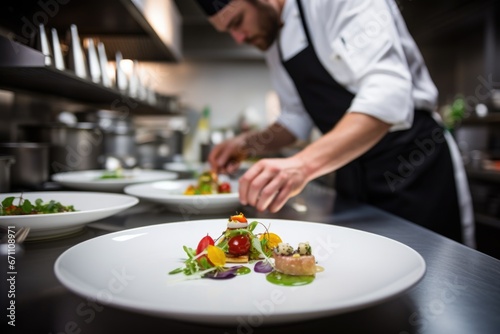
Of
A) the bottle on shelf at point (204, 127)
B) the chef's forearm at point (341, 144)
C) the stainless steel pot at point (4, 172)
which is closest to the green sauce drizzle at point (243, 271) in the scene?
the chef's forearm at point (341, 144)

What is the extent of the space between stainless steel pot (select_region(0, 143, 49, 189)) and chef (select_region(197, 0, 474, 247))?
79 cm

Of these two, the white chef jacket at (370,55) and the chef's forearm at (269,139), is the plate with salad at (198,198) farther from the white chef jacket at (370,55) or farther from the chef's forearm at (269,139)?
the chef's forearm at (269,139)

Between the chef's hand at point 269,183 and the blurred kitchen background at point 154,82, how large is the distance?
0.73 meters

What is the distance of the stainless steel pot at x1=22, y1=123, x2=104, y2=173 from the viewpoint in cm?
161

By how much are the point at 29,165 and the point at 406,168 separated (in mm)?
1358

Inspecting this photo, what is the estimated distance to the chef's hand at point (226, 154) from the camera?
191cm

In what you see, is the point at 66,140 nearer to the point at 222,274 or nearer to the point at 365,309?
the point at 222,274

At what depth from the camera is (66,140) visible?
1.65 metres

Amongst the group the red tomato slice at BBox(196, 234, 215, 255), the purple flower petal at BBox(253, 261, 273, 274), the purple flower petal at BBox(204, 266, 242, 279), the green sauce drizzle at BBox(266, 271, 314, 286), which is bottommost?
the purple flower petal at BBox(253, 261, 273, 274)

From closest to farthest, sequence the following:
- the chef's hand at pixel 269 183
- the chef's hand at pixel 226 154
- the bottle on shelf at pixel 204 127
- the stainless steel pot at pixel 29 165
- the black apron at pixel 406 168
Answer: the chef's hand at pixel 269 183 → the stainless steel pot at pixel 29 165 → the black apron at pixel 406 168 → the chef's hand at pixel 226 154 → the bottle on shelf at pixel 204 127

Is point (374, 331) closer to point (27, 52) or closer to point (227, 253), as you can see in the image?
point (227, 253)

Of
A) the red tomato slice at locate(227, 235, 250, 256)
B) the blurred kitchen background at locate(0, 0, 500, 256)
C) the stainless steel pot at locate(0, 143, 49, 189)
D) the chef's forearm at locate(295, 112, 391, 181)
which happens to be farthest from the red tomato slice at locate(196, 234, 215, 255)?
the stainless steel pot at locate(0, 143, 49, 189)

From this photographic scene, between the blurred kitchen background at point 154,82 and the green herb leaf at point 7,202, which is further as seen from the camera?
the blurred kitchen background at point 154,82

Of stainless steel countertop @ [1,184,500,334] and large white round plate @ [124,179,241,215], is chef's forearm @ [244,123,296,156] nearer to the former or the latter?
large white round plate @ [124,179,241,215]
